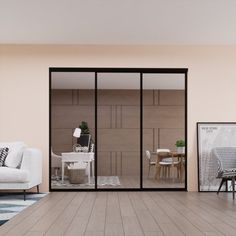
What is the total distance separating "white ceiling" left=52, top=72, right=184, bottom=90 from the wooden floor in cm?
228

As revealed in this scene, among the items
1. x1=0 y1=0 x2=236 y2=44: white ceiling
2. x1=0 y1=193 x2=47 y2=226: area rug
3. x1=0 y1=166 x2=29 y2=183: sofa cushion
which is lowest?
x1=0 y1=193 x2=47 y2=226: area rug

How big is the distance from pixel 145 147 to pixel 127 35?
8.92 feet

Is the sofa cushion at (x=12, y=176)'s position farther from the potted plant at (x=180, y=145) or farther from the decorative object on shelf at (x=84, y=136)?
the potted plant at (x=180, y=145)

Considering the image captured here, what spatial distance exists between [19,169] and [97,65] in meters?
2.44

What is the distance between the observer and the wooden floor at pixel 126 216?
4688 millimetres

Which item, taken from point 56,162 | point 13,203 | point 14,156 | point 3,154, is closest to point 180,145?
point 56,162

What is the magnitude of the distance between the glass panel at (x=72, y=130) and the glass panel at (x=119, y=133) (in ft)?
1.39

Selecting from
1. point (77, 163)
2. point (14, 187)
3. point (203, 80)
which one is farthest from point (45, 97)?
point (203, 80)

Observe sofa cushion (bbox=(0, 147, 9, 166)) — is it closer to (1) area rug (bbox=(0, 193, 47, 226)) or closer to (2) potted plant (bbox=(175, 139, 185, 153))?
(1) area rug (bbox=(0, 193, 47, 226))

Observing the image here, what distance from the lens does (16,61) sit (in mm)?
8883

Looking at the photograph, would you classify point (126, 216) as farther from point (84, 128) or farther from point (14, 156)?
point (84, 128)

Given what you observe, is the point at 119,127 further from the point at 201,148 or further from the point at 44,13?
the point at 44,13

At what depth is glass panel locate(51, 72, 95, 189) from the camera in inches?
363

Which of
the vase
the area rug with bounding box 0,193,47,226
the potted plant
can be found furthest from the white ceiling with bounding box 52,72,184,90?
the area rug with bounding box 0,193,47,226
